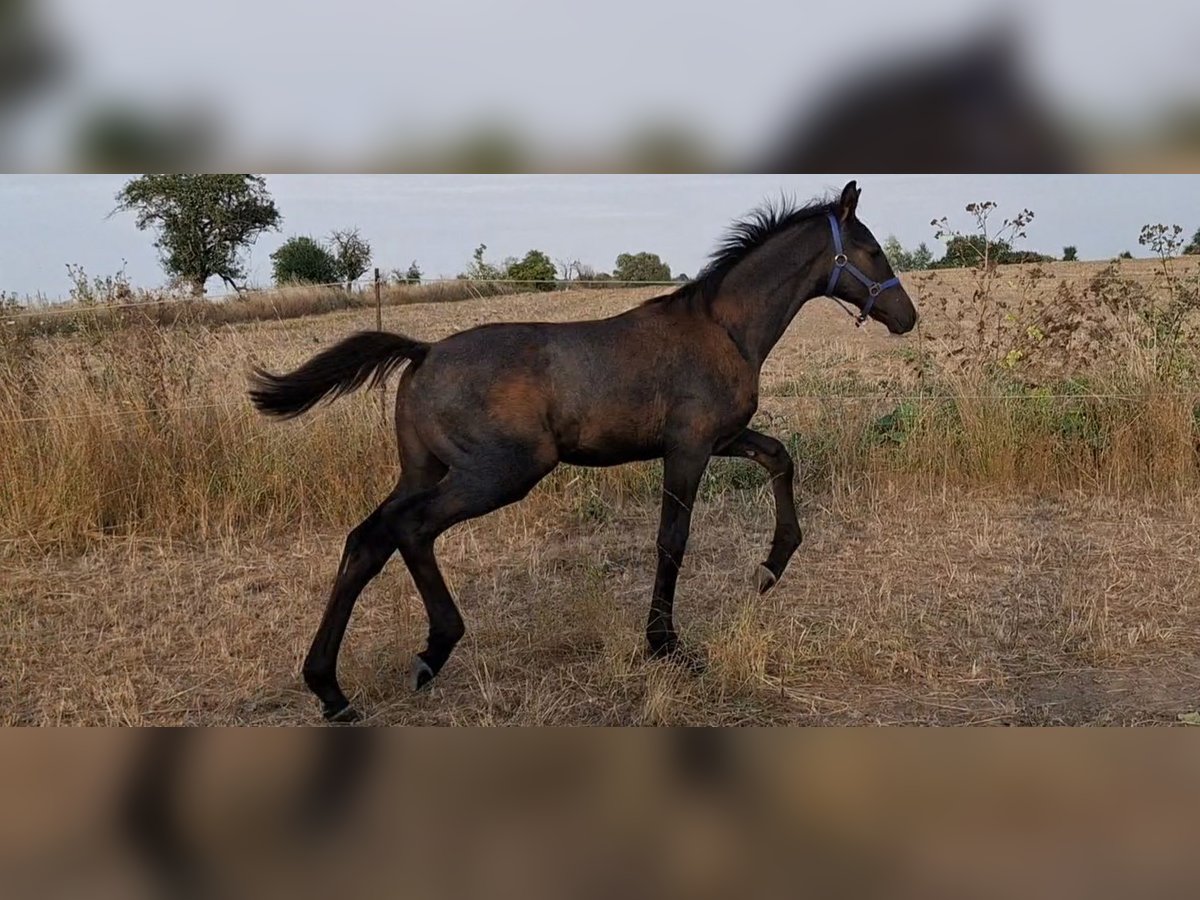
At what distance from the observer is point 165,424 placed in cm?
710

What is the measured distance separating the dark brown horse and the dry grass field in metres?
0.61

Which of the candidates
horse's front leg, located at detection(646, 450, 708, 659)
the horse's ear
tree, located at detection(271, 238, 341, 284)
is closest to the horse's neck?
the horse's ear

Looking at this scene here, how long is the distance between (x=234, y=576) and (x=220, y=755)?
16.5 ft

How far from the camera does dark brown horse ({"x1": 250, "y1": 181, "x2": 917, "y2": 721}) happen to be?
3.99 m

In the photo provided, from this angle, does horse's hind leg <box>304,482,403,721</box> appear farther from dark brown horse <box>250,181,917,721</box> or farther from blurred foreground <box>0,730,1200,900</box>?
blurred foreground <box>0,730,1200,900</box>

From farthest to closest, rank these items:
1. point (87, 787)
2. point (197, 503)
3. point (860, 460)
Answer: point (860, 460)
point (197, 503)
point (87, 787)

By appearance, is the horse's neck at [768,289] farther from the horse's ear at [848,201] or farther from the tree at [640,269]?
the tree at [640,269]

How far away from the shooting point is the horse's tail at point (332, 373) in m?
4.13

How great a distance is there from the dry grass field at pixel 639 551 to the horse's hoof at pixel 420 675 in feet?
0.28

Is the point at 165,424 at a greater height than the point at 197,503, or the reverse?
the point at 165,424

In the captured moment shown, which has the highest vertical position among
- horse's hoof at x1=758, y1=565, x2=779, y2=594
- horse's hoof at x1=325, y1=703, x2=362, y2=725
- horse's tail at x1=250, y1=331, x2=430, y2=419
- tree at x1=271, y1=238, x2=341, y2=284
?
tree at x1=271, y1=238, x2=341, y2=284

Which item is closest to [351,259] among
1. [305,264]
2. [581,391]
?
[305,264]
